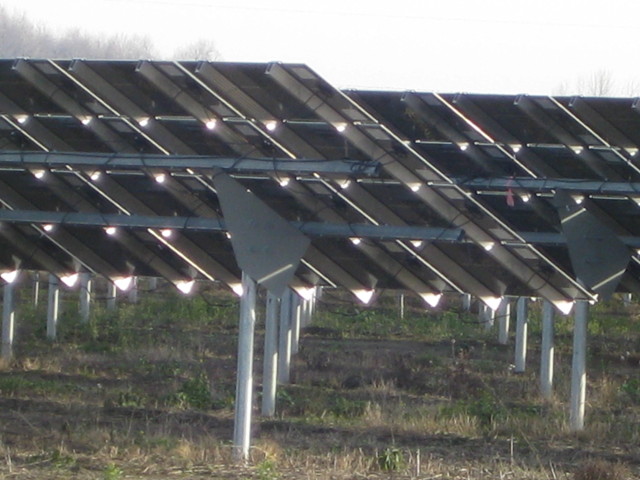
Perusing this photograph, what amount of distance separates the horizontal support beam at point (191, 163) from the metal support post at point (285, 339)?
18.3ft

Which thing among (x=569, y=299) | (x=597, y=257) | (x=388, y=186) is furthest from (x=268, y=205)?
(x=597, y=257)

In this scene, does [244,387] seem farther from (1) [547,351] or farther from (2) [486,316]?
(2) [486,316]

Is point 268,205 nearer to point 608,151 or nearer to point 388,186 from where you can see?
point 388,186

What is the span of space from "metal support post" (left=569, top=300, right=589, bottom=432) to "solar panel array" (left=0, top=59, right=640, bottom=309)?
0.62m

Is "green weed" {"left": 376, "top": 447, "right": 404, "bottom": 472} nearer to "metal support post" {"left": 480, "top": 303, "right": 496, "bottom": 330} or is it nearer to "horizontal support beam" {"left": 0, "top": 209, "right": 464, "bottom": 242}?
"horizontal support beam" {"left": 0, "top": 209, "right": 464, "bottom": 242}

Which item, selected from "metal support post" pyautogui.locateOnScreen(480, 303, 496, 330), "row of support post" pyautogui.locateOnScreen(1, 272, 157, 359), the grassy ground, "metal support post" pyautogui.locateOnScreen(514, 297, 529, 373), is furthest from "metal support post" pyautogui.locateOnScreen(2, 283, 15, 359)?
"metal support post" pyautogui.locateOnScreen(480, 303, 496, 330)

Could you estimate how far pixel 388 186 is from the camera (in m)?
9.64

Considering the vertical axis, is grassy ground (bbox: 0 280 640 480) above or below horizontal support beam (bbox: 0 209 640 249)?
below

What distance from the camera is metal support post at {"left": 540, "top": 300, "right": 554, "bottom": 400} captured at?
48.2 ft

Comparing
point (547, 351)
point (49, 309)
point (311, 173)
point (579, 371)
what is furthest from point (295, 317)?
point (311, 173)

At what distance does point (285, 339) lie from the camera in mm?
15695

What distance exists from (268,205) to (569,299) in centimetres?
288

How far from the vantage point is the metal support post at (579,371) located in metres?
12.5

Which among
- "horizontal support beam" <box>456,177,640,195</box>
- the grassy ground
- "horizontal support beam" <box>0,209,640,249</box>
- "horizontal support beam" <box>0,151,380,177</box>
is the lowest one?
the grassy ground
